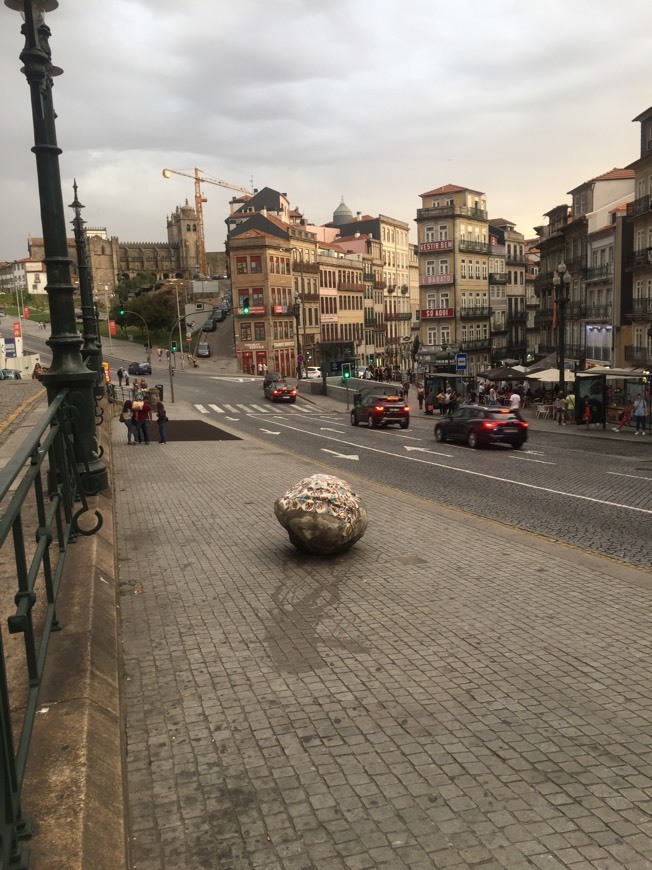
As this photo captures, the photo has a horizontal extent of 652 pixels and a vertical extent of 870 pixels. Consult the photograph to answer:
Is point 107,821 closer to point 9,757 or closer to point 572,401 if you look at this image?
point 9,757

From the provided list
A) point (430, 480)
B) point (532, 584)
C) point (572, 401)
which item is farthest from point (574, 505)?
point (572, 401)

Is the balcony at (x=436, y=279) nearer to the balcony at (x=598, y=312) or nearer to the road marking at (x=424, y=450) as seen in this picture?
the balcony at (x=598, y=312)

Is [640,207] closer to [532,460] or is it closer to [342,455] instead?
[532,460]

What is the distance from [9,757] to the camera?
3.02m

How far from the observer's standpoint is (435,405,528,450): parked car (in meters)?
25.1

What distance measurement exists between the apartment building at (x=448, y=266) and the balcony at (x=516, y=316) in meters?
15.4

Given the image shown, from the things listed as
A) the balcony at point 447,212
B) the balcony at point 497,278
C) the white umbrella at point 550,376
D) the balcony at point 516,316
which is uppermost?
the balcony at point 447,212

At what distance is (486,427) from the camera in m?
25.3

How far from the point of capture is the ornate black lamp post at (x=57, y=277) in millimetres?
7438

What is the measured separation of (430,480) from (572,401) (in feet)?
57.3

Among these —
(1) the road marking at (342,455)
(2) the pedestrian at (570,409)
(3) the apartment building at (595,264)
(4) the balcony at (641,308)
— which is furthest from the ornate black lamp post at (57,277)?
(3) the apartment building at (595,264)

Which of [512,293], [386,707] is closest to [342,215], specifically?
[512,293]

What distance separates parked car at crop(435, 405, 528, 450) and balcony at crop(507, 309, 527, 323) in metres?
71.8

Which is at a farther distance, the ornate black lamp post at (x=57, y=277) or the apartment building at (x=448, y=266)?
the apartment building at (x=448, y=266)
